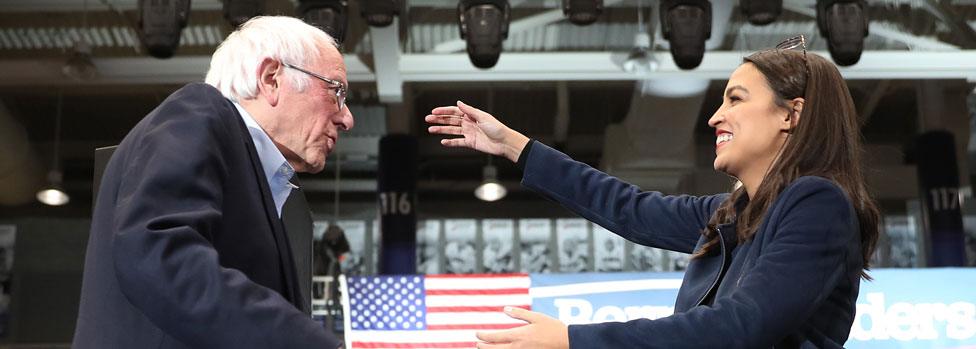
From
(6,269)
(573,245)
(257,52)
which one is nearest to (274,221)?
(257,52)

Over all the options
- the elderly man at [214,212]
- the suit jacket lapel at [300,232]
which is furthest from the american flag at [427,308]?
the elderly man at [214,212]

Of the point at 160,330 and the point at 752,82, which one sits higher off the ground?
the point at 752,82

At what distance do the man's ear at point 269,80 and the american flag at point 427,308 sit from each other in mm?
3146

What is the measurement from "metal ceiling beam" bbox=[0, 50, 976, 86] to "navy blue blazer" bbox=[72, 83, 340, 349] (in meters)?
6.18

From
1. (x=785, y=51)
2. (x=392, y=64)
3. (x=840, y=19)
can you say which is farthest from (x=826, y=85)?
(x=392, y=64)

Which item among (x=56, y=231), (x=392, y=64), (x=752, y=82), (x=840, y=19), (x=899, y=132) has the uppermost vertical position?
(x=752, y=82)

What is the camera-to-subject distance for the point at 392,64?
25.0 ft

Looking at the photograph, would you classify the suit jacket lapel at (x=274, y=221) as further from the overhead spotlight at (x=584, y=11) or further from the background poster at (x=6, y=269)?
the background poster at (x=6, y=269)

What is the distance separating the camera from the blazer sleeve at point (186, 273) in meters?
1.15

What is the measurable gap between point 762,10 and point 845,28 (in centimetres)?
42

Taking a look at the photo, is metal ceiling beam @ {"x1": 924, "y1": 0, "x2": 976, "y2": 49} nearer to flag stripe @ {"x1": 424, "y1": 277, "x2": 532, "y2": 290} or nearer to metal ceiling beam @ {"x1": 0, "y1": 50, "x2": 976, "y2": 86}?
metal ceiling beam @ {"x1": 0, "y1": 50, "x2": 976, "y2": 86}

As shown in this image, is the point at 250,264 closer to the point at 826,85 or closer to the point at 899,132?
the point at 826,85

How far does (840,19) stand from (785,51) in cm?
368

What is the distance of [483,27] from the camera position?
5.12 m
